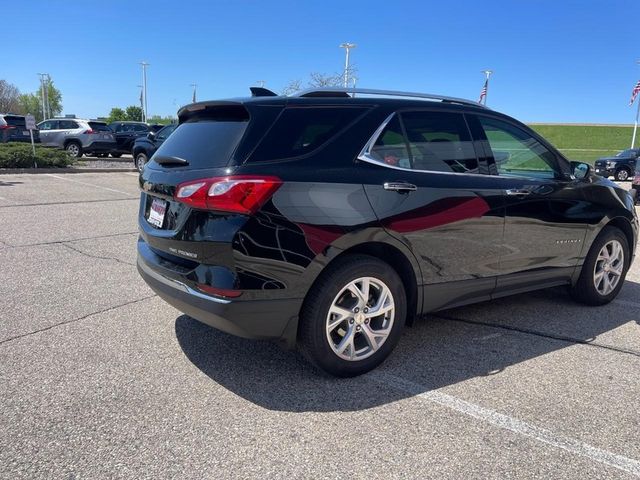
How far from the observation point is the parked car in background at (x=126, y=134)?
24130 millimetres

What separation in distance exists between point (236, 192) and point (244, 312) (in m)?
0.67

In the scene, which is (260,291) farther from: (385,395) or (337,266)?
(385,395)

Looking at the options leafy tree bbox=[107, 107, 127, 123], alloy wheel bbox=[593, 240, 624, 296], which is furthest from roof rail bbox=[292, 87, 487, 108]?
leafy tree bbox=[107, 107, 127, 123]

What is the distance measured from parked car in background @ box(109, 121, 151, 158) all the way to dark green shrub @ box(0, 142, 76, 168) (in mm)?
6627

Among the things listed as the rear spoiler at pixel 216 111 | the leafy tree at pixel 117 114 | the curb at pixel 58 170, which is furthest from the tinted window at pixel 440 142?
the leafy tree at pixel 117 114

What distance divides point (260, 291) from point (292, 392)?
2.33 feet

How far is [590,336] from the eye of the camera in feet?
14.3

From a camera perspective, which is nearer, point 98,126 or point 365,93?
point 365,93

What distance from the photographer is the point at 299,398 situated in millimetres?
3162

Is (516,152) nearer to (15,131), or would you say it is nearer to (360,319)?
(360,319)

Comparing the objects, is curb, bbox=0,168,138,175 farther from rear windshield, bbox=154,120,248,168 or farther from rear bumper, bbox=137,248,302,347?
rear bumper, bbox=137,248,302,347

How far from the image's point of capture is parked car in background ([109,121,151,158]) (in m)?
24.1

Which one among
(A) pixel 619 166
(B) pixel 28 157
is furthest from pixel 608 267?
(A) pixel 619 166

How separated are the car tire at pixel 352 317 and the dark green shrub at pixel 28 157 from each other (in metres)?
15.8
